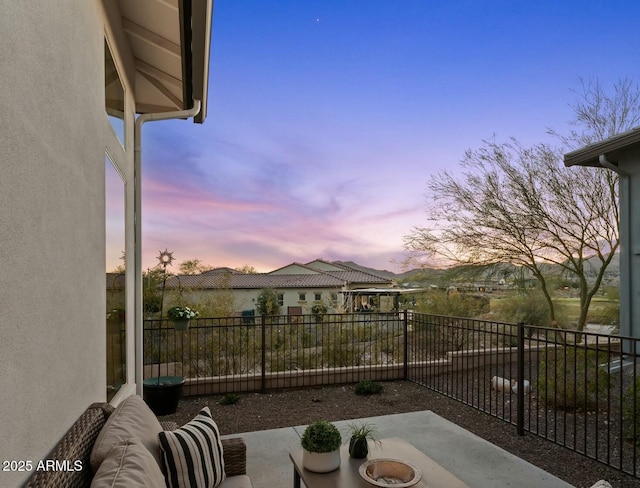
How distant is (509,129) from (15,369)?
9888 mm

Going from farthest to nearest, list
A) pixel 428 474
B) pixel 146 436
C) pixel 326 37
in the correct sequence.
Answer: pixel 326 37 → pixel 428 474 → pixel 146 436

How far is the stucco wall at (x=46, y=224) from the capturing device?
1.03 m

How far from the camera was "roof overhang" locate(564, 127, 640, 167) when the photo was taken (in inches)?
201

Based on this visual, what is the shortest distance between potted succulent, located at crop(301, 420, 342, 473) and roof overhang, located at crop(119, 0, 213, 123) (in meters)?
2.41

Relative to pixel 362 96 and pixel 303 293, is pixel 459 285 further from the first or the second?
pixel 303 293

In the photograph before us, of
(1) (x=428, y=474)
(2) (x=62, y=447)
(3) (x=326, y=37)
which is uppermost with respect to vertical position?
(3) (x=326, y=37)

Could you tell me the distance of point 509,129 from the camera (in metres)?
9.05

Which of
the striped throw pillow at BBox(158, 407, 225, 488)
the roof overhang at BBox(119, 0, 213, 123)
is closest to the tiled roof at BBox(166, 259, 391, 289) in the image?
the roof overhang at BBox(119, 0, 213, 123)

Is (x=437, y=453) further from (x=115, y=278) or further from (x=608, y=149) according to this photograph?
(x=608, y=149)

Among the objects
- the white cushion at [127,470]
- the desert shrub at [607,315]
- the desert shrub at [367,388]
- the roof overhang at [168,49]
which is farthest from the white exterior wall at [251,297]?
the desert shrub at [607,315]

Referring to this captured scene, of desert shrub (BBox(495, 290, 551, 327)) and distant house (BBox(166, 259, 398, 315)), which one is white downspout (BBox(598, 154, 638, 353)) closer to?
desert shrub (BBox(495, 290, 551, 327))

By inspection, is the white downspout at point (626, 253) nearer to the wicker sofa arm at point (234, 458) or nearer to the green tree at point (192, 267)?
the wicker sofa arm at point (234, 458)

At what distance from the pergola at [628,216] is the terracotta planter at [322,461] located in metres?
5.16

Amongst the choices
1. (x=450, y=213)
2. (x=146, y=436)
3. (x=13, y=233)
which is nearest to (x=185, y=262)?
(x=450, y=213)
